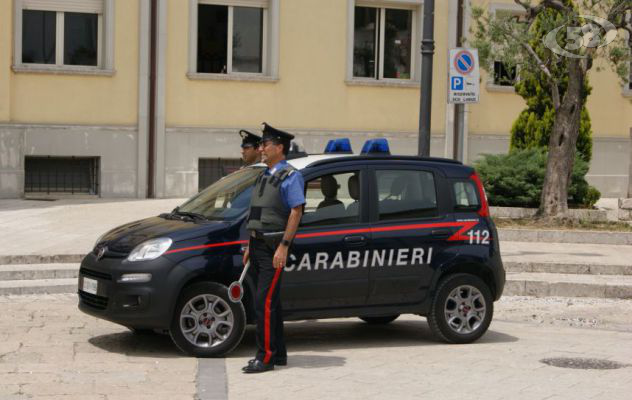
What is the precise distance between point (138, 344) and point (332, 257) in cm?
181

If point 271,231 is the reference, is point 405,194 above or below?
above

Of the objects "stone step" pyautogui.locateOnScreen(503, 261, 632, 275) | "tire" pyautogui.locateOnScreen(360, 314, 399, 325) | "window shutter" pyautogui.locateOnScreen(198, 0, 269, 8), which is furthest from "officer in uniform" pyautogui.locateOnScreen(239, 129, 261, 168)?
"window shutter" pyautogui.locateOnScreen(198, 0, 269, 8)

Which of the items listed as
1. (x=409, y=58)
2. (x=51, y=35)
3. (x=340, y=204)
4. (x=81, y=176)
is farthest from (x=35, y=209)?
(x=340, y=204)

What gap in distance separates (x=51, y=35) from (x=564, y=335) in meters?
13.5

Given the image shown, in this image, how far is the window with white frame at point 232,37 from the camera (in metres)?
22.3

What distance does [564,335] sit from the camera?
10789 millimetres

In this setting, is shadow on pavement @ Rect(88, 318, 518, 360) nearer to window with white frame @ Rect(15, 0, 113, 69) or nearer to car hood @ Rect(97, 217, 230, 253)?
car hood @ Rect(97, 217, 230, 253)

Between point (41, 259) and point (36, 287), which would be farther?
point (41, 259)

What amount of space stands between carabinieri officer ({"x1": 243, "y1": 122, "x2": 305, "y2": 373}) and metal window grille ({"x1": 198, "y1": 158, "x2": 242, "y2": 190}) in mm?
13437

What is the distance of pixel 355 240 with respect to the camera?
31.6 feet

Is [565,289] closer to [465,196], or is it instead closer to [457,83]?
[457,83]

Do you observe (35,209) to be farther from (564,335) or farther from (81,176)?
(564,335)

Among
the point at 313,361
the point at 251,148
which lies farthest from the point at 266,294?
the point at 251,148

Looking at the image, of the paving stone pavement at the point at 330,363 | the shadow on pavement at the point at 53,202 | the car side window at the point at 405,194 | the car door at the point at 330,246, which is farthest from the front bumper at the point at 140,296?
Result: the shadow on pavement at the point at 53,202
